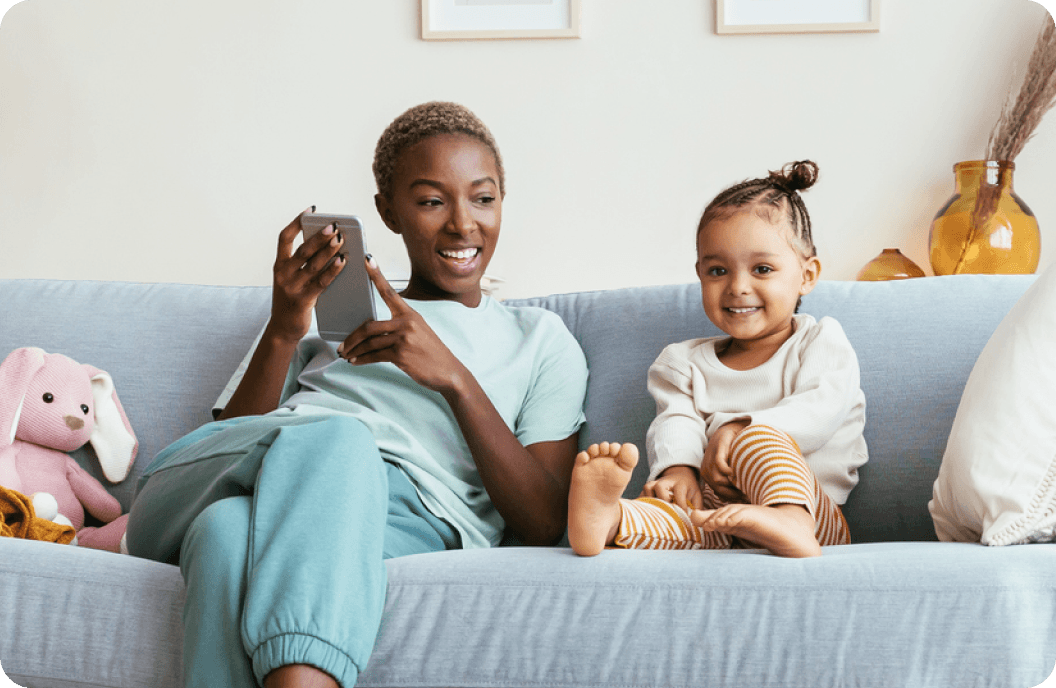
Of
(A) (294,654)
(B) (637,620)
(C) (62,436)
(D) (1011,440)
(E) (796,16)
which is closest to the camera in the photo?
(A) (294,654)

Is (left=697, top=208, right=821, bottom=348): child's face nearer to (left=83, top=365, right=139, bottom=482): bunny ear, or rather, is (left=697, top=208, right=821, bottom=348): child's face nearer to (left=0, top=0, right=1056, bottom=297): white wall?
(left=0, top=0, right=1056, bottom=297): white wall

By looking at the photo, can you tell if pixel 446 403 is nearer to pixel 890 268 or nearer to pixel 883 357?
pixel 883 357

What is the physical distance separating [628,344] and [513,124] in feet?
2.60

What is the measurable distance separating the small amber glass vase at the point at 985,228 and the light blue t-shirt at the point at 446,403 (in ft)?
2.93

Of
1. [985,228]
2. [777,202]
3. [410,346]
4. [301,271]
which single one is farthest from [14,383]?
[985,228]

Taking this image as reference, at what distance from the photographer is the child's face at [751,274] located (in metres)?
1.33

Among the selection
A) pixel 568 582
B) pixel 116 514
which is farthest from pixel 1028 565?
pixel 116 514

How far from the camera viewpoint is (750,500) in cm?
114

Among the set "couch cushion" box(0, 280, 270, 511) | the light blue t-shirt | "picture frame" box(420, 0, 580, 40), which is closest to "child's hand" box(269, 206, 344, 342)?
the light blue t-shirt

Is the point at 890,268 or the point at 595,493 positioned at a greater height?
the point at 890,268

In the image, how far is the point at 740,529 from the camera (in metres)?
0.99

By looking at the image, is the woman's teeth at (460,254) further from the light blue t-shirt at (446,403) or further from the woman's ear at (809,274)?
the woman's ear at (809,274)

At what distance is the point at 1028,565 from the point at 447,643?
0.59m

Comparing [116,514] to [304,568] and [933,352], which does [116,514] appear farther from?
[933,352]
